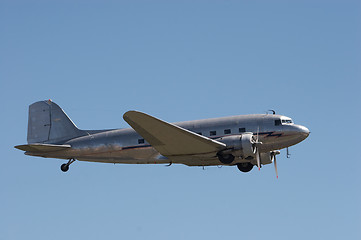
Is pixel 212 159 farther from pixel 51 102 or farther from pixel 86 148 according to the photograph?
pixel 51 102

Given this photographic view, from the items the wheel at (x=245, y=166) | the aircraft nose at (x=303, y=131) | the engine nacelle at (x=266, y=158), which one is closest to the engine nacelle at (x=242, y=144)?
the aircraft nose at (x=303, y=131)

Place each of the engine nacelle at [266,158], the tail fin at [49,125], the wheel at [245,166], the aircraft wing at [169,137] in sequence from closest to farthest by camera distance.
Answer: the aircraft wing at [169,137]
the wheel at [245,166]
the engine nacelle at [266,158]
the tail fin at [49,125]

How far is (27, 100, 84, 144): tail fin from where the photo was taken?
3000 cm

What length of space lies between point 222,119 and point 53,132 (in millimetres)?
8914

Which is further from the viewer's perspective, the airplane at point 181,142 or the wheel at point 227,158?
the wheel at point 227,158

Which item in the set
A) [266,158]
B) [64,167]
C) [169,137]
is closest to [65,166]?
[64,167]

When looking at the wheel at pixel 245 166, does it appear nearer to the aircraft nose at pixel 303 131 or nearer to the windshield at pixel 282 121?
the windshield at pixel 282 121

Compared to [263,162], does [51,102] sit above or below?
above

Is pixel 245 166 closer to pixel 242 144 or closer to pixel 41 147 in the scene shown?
pixel 242 144

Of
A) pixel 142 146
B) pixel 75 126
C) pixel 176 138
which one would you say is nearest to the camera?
pixel 176 138

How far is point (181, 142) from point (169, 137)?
59 centimetres

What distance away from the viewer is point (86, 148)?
2856 cm

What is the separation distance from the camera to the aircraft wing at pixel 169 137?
25.0m

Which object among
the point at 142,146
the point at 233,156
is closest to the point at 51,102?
the point at 142,146
